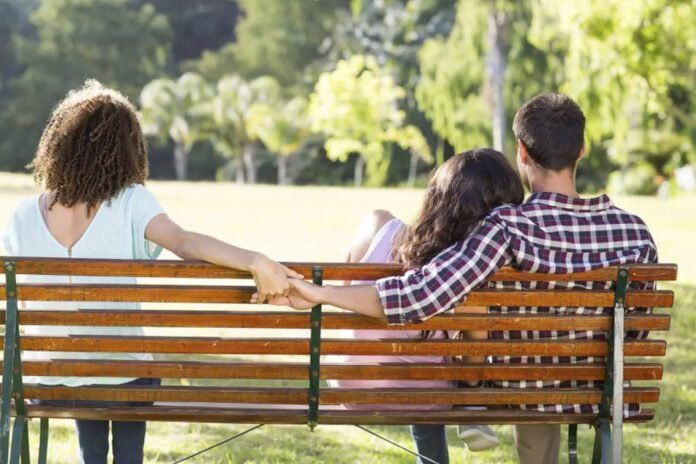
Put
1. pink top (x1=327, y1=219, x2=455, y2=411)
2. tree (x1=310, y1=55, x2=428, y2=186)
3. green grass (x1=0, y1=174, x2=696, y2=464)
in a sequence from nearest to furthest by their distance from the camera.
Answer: pink top (x1=327, y1=219, x2=455, y2=411), green grass (x1=0, y1=174, x2=696, y2=464), tree (x1=310, y1=55, x2=428, y2=186)

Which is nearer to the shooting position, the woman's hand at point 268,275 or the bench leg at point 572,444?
the woman's hand at point 268,275

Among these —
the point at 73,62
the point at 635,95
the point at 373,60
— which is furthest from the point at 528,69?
the point at 73,62

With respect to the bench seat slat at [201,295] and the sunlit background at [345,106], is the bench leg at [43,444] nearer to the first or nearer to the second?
the bench seat slat at [201,295]

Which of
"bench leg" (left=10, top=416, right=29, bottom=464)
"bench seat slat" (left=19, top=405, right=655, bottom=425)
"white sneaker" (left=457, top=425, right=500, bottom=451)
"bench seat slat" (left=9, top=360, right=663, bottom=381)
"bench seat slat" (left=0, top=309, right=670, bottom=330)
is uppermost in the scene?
"bench seat slat" (left=0, top=309, right=670, bottom=330)

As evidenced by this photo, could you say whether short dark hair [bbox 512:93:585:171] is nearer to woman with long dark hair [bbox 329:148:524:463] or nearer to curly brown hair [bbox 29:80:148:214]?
woman with long dark hair [bbox 329:148:524:463]

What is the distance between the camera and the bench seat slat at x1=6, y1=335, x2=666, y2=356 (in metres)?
3.07

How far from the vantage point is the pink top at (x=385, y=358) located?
10.8 ft

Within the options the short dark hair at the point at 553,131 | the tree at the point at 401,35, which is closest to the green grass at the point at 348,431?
the short dark hair at the point at 553,131

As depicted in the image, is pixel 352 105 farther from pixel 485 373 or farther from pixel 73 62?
pixel 485 373

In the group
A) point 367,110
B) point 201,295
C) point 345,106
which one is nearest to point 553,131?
point 201,295

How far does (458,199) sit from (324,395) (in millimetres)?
649

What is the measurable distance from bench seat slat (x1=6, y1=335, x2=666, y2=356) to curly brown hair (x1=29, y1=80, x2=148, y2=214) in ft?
1.22

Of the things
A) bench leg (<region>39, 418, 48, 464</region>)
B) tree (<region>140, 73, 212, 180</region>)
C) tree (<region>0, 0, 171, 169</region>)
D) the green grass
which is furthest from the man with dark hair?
tree (<region>0, 0, 171, 169</region>)

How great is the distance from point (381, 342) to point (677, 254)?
37.0ft
